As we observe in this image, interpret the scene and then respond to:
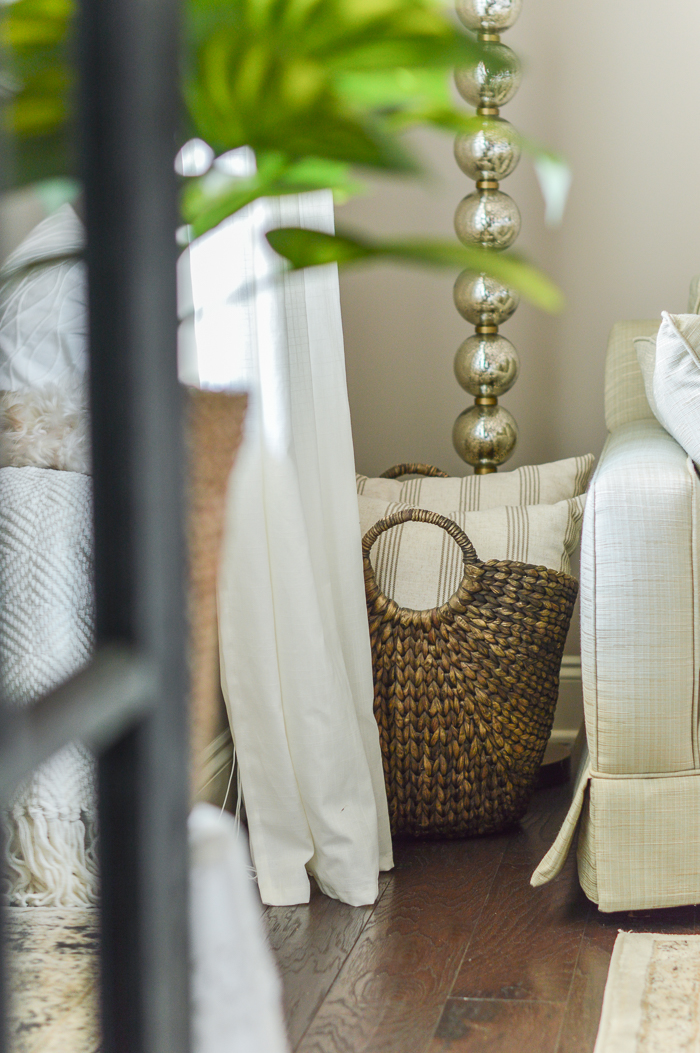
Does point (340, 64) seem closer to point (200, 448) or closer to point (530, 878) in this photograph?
point (200, 448)

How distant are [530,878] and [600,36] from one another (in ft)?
6.05

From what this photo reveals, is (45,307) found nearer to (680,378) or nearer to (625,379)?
(680,378)

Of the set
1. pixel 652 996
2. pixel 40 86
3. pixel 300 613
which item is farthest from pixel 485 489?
pixel 40 86

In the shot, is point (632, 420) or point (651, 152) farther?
point (651, 152)

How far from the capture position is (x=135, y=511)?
279 millimetres

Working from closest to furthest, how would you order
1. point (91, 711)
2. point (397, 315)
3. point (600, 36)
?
point (91, 711), point (600, 36), point (397, 315)

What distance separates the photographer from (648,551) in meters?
1.30

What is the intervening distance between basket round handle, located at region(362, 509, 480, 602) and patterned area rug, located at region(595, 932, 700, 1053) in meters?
0.60

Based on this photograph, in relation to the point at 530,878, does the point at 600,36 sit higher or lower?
higher

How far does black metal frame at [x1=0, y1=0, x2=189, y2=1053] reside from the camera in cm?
26

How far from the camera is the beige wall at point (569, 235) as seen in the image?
2.29 metres

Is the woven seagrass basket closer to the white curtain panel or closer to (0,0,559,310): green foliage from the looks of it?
the white curtain panel

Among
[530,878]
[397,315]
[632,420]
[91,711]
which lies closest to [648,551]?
[530,878]

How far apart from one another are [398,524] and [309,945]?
0.66 meters
